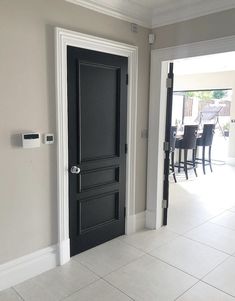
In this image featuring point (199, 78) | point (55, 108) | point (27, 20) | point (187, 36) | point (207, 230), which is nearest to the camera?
point (27, 20)

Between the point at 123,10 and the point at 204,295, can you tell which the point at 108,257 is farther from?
the point at 123,10

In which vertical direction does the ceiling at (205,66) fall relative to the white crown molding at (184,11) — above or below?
above

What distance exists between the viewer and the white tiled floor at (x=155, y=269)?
2.26 m

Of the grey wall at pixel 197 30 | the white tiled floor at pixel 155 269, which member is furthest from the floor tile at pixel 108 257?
the grey wall at pixel 197 30

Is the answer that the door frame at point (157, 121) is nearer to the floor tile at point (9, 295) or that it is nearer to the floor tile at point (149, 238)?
the floor tile at point (149, 238)

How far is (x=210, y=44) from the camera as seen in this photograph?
8.93ft

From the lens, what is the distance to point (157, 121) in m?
3.30

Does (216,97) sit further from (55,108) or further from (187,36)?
(55,108)

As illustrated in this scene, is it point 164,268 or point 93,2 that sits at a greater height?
point 93,2

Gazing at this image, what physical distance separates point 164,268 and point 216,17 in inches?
99.0

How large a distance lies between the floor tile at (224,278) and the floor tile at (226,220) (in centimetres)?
99

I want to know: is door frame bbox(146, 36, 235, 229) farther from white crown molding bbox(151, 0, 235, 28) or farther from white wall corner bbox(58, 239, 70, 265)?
white wall corner bbox(58, 239, 70, 265)

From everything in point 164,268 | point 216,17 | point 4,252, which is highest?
point 216,17

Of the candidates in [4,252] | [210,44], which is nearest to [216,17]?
[210,44]
